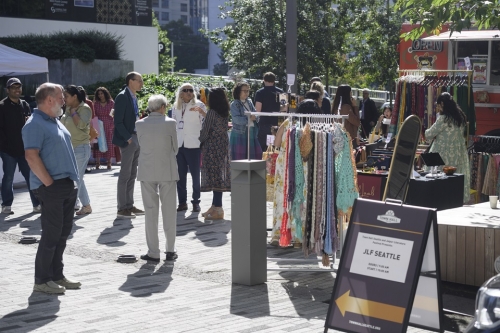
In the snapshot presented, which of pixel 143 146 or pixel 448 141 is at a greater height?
pixel 143 146

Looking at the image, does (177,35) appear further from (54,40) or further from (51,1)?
(54,40)

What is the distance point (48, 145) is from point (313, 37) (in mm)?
21460

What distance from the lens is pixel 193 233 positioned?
428 inches

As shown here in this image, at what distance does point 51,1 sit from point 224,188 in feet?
103

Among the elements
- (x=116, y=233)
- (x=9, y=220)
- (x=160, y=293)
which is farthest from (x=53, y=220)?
(x=9, y=220)

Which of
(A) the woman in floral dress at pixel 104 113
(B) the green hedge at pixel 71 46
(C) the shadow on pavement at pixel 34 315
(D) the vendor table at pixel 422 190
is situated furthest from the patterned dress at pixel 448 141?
(B) the green hedge at pixel 71 46

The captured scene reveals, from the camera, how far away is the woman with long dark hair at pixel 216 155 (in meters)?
11.5

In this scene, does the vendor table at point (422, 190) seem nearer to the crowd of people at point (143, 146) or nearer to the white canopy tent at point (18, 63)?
the crowd of people at point (143, 146)

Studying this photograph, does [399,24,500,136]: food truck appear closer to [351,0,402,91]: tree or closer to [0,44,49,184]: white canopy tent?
[0,44,49,184]: white canopy tent

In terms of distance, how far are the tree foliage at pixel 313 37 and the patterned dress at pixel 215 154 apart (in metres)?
16.1

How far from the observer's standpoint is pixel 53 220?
25.2ft

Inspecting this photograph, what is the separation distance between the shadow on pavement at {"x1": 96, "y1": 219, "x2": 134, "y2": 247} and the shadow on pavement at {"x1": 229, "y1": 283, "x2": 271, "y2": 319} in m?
2.75

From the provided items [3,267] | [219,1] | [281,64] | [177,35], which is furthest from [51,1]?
[219,1]

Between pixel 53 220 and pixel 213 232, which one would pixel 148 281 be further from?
pixel 213 232
